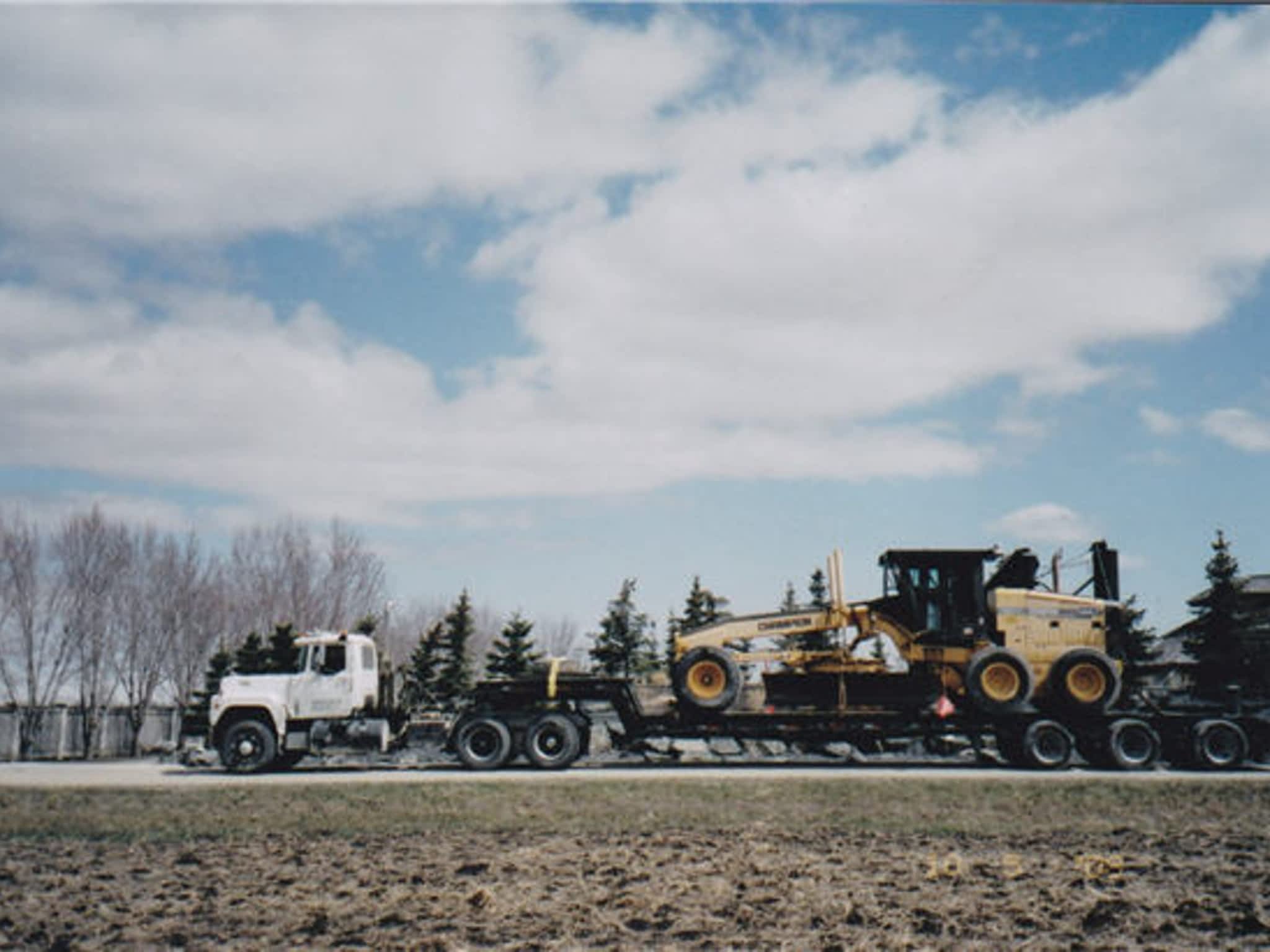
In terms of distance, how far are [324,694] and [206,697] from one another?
15990 mm

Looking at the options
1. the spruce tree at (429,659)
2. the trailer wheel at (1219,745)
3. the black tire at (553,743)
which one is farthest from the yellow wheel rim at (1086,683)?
the spruce tree at (429,659)

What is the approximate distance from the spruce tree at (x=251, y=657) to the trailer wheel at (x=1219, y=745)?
109ft

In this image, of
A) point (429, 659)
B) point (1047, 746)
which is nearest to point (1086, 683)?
point (1047, 746)

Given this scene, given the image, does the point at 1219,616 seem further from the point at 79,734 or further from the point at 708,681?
the point at 79,734

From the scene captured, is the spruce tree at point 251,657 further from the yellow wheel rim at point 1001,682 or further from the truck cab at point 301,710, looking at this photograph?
the yellow wheel rim at point 1001,682

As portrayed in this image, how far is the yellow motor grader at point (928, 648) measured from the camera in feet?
64.5

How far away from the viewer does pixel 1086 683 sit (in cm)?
1975

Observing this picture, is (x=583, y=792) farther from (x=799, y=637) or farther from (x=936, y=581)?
(x=936, y=581)

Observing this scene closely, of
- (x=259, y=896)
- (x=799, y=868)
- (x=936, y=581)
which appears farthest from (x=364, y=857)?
(x=936, y=581)

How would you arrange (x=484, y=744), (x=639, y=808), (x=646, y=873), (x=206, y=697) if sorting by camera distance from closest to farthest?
(x=646, y=873) → (x=639, y=808) → (x=484, y=744) → (x=206, y=697)

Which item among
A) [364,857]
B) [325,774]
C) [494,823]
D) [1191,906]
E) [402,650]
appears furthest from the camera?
[402,650]

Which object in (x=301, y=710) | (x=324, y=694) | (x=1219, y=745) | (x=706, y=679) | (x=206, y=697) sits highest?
(x=706, y=679)

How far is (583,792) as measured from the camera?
15273mm

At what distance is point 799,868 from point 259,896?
4778 millimetres
